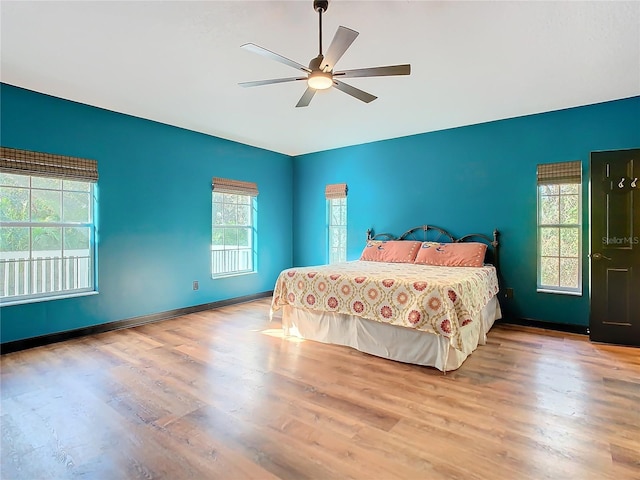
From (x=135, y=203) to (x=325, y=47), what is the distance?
10.4 ft

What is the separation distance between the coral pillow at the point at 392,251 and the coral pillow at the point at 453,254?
0.48 ft

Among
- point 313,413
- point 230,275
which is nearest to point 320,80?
point 313,413

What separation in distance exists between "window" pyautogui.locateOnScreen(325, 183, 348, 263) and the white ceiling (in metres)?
1.90

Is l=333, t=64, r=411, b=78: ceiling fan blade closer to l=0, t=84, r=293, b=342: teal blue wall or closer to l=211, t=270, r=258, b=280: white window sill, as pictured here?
l=0, t=84, r=293, b=342: teal blue wall

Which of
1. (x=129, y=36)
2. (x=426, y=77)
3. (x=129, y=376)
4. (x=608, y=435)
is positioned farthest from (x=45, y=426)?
(x=426, y=77)

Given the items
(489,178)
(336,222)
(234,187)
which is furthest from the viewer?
(336,222)

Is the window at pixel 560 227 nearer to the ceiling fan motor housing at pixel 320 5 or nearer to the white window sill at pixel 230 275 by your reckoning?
the ceiling fan motor housing at pixel 320 5

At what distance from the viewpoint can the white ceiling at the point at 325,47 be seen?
7.47ft

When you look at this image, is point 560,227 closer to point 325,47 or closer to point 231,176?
point 325,47

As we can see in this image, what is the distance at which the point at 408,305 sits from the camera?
3.00m

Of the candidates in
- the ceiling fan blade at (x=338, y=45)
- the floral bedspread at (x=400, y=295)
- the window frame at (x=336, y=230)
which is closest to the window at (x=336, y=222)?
the window frame at (x=336, y=230)

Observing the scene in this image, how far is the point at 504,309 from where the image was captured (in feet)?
14.8

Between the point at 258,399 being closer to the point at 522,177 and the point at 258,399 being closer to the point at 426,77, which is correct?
the point at 426,77

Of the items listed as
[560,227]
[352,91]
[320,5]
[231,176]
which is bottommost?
[560,227]
